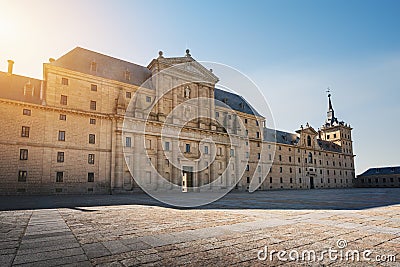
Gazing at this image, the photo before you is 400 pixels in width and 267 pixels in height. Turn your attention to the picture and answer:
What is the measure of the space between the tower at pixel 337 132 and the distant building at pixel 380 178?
571 inches

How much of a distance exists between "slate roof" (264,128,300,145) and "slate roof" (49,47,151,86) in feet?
109

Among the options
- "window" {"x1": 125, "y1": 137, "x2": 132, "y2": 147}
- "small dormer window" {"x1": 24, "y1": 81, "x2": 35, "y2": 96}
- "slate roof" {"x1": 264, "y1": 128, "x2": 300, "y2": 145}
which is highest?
"small dormer window" {"x1": 24, "y1": 81, "x2": 35, "y2": 96}

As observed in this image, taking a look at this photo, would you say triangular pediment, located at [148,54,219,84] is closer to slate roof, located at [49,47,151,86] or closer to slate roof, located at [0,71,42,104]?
slate roof, located at [49,47,151,86]

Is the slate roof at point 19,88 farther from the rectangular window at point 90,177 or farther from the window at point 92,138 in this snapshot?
the rectangular window at point 90,177

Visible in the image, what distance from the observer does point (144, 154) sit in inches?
1406

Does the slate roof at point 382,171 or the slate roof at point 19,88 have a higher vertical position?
the slate roof at point 19,88

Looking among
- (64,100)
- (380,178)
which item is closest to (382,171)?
(380,178)

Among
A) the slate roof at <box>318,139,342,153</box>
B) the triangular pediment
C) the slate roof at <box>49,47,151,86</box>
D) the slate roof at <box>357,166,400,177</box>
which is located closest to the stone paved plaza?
the slate roof at <box>49,47,151,86</box>

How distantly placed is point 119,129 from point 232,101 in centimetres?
2834

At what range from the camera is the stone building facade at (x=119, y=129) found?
28734 millimetres

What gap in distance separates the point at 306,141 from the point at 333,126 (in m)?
25.7

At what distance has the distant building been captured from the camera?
86625 millimetres

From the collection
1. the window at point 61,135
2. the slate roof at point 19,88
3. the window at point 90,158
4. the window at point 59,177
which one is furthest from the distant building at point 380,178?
the slate roof at point 19,88

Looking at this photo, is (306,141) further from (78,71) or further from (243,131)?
(78,71)
